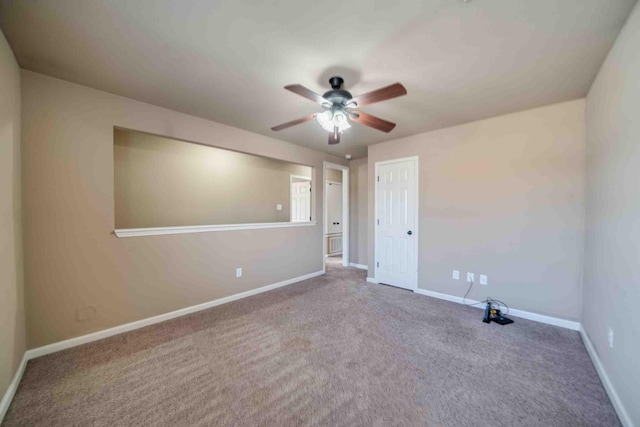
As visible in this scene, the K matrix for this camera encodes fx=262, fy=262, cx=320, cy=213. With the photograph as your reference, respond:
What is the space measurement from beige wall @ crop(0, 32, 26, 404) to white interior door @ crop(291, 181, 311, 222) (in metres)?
4.78

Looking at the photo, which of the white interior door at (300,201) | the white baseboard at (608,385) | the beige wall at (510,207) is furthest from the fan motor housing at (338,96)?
the white interior door at (300,201)

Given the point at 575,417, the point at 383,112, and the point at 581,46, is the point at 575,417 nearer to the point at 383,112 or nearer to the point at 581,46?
the point at 581,46

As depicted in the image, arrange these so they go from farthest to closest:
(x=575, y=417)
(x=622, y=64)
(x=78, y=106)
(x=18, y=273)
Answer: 1. (x=78, y=106)
2. (x=18, y=273)
3. (x=622, y=64)
4. (x=575, y=417)

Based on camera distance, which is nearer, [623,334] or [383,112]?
[623,334]

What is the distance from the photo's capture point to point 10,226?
1896mm

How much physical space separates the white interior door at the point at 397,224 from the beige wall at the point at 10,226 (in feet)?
13.5

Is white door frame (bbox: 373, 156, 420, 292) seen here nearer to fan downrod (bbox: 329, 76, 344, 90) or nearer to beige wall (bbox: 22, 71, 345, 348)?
fan downrod (bbox: 329, 76, 344, 90)

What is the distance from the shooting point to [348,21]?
1635 millimetres

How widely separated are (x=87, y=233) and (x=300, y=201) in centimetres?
458

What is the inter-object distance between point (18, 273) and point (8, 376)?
0.76 m

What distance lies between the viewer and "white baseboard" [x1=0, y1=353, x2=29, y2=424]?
5.23 feet

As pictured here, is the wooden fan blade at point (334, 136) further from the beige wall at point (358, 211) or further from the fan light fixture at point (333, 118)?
the beige wall at point (358, 211)

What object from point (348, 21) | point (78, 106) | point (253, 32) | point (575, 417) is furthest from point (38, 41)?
point (575, 417)

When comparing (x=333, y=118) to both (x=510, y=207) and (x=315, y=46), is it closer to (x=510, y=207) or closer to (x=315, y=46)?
(x=315, y=46)
